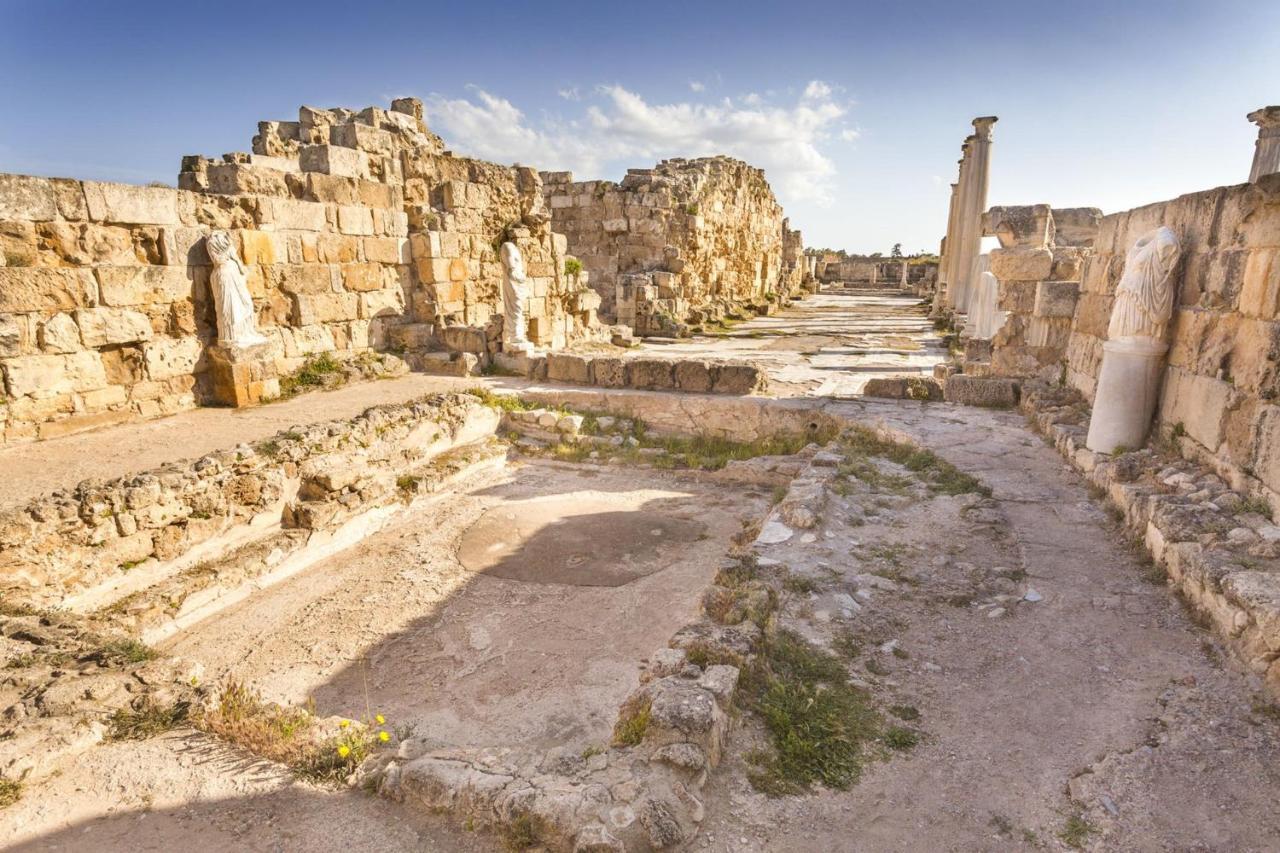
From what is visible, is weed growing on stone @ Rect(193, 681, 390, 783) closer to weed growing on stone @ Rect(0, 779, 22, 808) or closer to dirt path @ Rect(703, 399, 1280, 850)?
weed growing on stone @ Rect(0, 779, 22, 808)

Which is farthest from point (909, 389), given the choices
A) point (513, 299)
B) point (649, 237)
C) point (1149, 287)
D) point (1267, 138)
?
point (649, 237)

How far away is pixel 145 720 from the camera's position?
3.41 meters

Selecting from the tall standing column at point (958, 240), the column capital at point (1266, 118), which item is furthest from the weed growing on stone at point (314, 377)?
the column capital at point (1266, 118)

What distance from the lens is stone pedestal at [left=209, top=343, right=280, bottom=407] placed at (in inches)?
311

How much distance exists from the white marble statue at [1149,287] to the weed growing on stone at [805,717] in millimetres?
4079

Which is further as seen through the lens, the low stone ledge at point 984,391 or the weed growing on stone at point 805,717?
the low stone ledge at point 984,391

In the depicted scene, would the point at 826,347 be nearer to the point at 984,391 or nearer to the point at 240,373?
the point at 984,391

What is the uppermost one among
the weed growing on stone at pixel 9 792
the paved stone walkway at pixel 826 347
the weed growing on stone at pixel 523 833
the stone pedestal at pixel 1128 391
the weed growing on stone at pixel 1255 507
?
the stone pedestal at pixel 1128 391

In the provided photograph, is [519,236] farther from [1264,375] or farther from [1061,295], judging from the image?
[1264,375]

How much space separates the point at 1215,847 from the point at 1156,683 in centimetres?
98

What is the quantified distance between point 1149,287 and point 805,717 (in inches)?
180

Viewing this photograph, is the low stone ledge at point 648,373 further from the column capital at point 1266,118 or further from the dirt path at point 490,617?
the column capital at point 1266,118

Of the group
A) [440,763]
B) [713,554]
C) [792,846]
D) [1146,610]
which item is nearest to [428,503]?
[713,554]

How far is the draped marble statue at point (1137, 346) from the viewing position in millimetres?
5254
